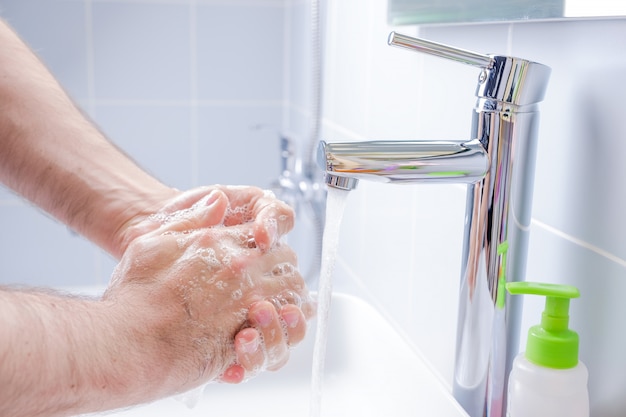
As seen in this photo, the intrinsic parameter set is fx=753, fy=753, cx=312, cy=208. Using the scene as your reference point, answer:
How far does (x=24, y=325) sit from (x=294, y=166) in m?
0.90

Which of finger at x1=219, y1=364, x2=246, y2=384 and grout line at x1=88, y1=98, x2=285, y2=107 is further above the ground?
grout line at x1=88, y1=98, x2=285, y2=107

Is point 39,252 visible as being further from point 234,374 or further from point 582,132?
point 582,132

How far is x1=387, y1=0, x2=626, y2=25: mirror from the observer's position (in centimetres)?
50

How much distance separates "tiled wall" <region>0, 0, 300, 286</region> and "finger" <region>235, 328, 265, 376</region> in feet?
3.20

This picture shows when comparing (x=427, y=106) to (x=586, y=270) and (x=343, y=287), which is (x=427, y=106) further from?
(x=343, y=287)

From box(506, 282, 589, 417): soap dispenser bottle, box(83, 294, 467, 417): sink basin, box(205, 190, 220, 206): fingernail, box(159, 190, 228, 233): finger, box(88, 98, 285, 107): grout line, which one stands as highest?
box(88, 98, 285, 107): grout line

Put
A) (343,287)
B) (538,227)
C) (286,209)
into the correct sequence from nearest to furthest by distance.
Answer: (538,227) < (286,209) < (343,287)

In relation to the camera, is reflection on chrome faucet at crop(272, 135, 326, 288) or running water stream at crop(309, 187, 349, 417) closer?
running water stream at crop(309, 187, 349, 417)

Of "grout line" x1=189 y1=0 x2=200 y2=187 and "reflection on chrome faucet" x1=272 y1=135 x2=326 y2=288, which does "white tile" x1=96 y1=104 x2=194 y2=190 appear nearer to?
"grout line" x1=189 y1=0 x2=200 y2=187

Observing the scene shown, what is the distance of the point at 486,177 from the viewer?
53 centimetres

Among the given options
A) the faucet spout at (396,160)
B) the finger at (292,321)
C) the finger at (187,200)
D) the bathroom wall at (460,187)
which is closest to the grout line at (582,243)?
the bathroom wall at (460,187)

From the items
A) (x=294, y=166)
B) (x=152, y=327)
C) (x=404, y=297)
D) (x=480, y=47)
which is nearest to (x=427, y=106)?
(x=480, y=47)

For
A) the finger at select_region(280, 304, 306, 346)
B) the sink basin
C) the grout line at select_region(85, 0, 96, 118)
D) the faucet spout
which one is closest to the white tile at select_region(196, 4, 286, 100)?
the grout line at select_region(85, 0, 96, 118)

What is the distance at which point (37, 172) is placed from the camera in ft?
2.55
